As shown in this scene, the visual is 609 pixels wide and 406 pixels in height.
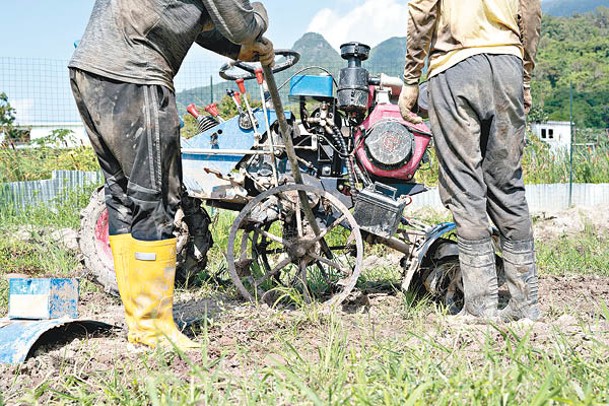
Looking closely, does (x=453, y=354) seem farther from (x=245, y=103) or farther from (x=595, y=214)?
(x=595, y=214)

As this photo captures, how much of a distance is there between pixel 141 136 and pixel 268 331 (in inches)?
40.9

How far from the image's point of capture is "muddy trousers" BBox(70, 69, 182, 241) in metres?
2.66

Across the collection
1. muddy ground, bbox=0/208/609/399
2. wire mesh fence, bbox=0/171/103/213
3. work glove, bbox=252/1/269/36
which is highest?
work glove, bbox=252/1/269/36

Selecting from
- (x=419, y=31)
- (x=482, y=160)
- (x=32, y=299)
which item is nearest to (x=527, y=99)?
(x=482, y=160)

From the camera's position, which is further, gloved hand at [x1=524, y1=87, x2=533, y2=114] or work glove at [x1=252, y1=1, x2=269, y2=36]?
gloved hand at [x1=524, y1=87, x2=533, y2=114]

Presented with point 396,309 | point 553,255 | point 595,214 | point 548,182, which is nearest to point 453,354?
point 396,309

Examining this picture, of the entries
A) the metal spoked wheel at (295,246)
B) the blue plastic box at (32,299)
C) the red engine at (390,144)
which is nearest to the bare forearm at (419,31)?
the red engine at (390,144)

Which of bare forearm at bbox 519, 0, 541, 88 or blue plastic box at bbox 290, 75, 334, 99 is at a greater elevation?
bare forearm at bbox 519, 0, 541, 88

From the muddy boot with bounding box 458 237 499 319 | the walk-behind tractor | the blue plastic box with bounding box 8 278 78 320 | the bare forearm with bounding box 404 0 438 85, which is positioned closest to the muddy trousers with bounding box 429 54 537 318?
the muddy boot with bounding box 458 237 499 319

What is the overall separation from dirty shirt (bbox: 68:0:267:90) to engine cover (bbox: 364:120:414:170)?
47.5 inches

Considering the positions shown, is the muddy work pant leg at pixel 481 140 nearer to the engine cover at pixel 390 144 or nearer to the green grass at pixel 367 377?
the engine cover at pixel 390 144

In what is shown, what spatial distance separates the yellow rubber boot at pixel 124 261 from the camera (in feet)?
8.99

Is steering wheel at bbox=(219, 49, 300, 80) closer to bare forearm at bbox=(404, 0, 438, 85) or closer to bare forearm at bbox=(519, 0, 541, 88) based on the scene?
bare forearm at bbox=(404, 0, 438, 85)

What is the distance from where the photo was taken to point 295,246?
3631mm
